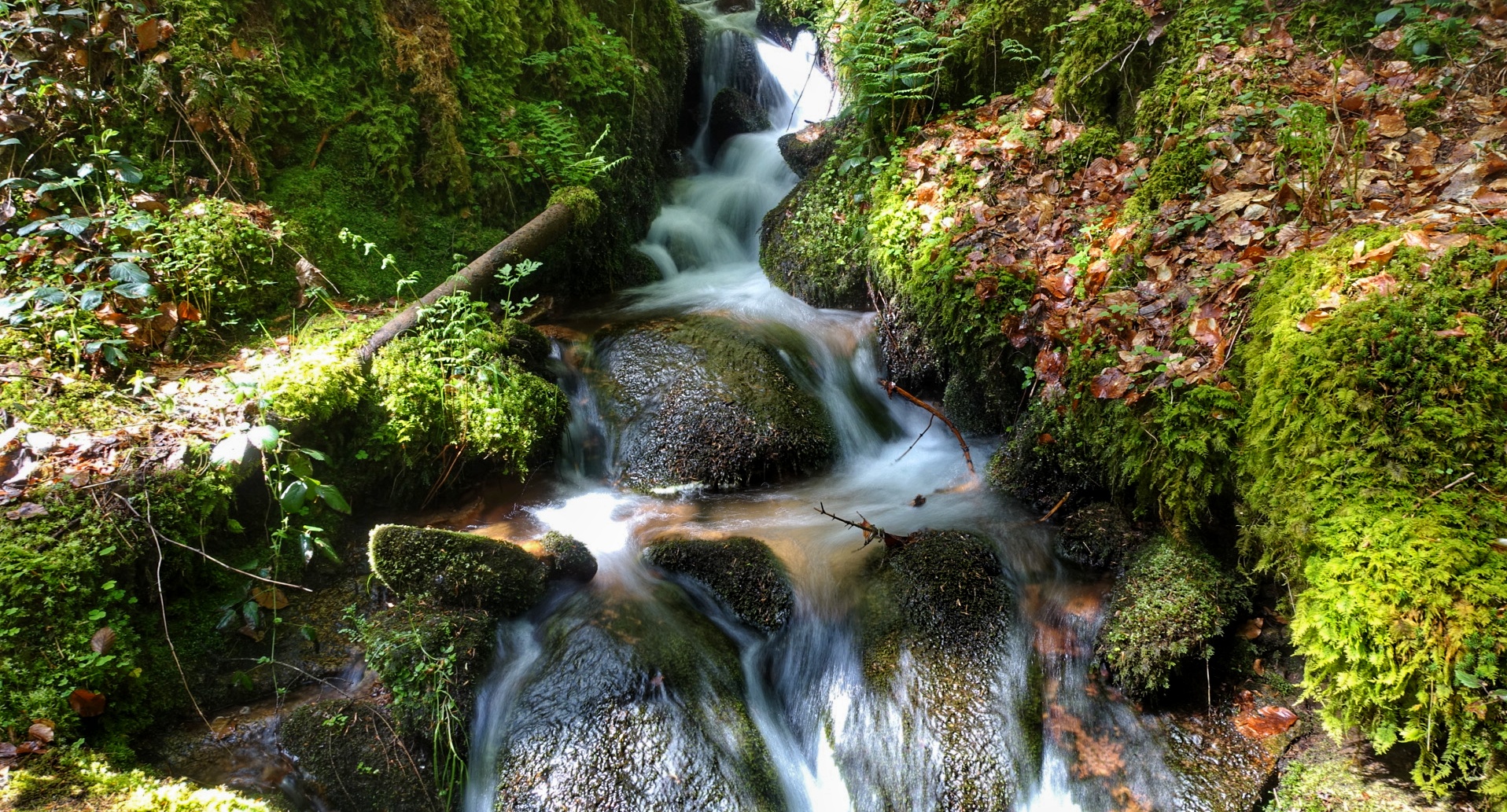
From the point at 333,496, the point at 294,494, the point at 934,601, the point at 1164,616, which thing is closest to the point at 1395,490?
the point at 1164,616

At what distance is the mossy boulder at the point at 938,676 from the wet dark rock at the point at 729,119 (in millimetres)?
7166

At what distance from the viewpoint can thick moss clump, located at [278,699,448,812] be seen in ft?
9.87

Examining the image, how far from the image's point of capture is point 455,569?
3.68 meters

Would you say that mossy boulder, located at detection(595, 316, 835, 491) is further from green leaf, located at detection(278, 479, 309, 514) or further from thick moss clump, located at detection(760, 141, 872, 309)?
green leaf, located at detection(278, 479, 309, 514)

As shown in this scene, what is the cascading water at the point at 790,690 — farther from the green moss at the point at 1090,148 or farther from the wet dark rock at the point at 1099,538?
the green moss at the point at 1090,148

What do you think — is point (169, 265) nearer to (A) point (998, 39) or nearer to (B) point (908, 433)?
(B) point (908, 433)

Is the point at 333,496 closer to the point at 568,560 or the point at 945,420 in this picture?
the point at 568,560

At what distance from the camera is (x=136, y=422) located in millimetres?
3561

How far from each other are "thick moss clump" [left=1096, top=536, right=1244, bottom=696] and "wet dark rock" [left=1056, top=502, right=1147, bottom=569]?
0.72 feet

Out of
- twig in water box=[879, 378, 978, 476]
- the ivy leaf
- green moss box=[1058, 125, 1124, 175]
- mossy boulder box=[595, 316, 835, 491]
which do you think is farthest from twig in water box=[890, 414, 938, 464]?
the ivy leaf

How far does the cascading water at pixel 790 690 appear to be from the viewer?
10.4 feet

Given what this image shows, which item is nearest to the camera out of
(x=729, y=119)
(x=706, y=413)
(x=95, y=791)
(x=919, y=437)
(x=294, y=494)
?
(x=95, y=791)

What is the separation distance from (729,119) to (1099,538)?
25.1 ft

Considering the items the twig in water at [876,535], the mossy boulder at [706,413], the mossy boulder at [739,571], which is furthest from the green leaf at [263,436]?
the twig in water at [876,535]
